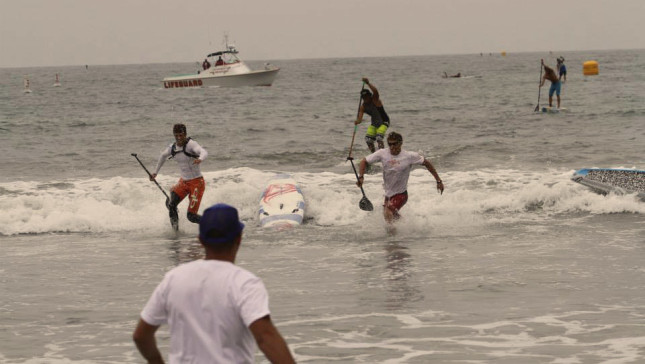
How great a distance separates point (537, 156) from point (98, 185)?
11.4 meters

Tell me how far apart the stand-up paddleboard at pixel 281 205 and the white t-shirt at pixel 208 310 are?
36.4ft

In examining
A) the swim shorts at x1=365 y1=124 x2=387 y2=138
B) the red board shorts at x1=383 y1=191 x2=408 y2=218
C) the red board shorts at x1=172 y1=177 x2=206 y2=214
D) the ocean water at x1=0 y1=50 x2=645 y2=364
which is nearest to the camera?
the ocean water at x1=0 y1=50 x2=645 y2=364

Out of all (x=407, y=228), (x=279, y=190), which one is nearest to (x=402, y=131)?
(x=279, y=190)

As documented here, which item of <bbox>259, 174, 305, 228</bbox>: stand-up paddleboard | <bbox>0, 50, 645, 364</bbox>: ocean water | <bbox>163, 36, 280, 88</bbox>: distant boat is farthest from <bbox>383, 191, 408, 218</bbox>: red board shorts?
<bbox>163, 36, 280, 88</bbox>: distant boat

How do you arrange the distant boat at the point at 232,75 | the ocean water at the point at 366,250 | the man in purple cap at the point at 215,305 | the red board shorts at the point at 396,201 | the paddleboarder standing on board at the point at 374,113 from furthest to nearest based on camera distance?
1. the distant boat at the point at 232,75
2. the paddleboarder standing on board at the point at 374,113
3. the red board shorts at the point at 396,201
4. the ocean water at the point at 366,250
5. the man in purple cap at the point at 215,305

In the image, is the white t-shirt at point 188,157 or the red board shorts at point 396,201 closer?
the red board shorts at point 396,201

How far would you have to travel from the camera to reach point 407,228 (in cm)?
1367

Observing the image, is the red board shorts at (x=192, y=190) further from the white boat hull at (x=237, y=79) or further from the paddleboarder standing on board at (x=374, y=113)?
the white boat hull at (x=237, y=79)

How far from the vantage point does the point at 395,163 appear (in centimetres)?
1255

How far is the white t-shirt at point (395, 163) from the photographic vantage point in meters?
12.6

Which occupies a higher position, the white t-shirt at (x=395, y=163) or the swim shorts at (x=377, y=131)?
the swim shorts at (x=377, y=131)

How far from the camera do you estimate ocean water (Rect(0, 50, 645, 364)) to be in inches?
316

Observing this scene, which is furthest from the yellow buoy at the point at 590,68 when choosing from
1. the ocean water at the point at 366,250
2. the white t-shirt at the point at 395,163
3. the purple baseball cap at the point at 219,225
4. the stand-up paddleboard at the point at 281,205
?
the purple baseball cap at the point at 219,225

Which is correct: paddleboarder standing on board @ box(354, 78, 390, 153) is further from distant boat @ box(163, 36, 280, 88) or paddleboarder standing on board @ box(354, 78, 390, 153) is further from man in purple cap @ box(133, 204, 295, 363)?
distant boat @ box(163, 36, 280, 88)
